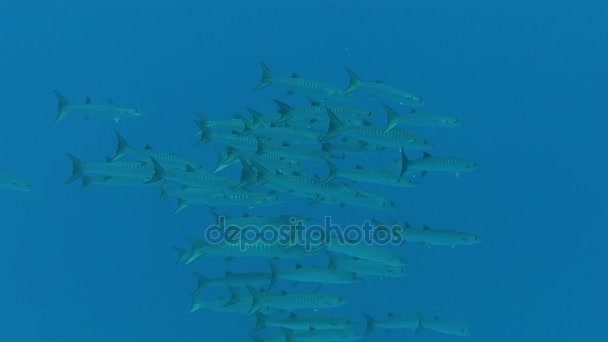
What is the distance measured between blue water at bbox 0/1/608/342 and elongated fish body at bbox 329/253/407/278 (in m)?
5.66

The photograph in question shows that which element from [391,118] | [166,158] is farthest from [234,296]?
[391,118]

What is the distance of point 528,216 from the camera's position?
51.5ft

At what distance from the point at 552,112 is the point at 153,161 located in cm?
1386

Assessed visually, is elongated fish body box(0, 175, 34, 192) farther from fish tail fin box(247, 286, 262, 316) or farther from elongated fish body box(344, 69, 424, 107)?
elongated fish body box(344, 69, 424, 107)

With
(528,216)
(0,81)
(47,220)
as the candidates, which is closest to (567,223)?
(528,216)

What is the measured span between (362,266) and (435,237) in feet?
2.96

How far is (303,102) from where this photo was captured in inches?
600

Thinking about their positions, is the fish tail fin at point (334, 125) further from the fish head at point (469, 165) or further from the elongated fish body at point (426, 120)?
the fish head at point (469, 165)

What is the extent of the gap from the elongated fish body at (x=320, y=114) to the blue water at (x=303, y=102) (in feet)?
18.7

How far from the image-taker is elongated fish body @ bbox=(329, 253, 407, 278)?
6754 millimetres

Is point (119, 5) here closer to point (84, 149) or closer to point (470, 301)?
point (84, 149)

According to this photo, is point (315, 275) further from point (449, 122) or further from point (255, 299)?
point (449, 122)

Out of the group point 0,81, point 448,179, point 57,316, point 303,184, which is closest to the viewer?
point 303,184

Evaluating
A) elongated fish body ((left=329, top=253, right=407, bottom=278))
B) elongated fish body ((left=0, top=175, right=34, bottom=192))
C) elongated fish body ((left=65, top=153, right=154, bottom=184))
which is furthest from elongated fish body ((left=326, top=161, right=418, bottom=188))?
elongated fish body ((left=0, top=175, right=34, bottom=192))
